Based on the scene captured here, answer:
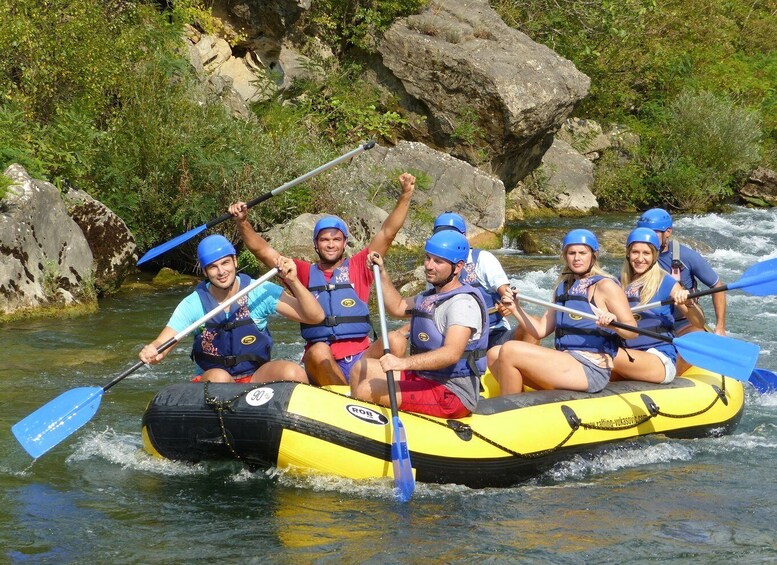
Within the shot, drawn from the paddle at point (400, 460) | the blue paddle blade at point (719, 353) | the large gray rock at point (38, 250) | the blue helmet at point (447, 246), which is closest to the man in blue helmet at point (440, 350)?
the blue helmet at point (447, 246)

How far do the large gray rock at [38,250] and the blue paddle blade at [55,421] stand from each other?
377cm

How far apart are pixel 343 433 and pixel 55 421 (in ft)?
4.75

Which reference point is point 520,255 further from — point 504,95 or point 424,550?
point 424,550

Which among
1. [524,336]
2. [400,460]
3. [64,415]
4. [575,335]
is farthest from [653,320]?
[64,415]

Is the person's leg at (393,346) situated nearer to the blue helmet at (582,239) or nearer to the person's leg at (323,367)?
the person's leg at (323,367)

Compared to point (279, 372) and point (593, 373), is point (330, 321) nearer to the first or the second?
point (279, 372)

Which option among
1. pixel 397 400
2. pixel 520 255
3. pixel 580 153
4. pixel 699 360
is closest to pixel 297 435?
pixel 397 400

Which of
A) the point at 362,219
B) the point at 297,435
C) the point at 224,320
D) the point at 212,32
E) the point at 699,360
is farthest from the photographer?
the point at 212,32

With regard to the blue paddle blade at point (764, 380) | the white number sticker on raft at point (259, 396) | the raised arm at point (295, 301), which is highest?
the raised arm at point (295, 301)

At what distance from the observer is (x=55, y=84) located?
33.2 ft

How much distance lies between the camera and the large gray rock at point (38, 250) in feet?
28.0

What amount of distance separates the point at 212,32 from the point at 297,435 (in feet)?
35.2

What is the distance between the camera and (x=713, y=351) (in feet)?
18.0

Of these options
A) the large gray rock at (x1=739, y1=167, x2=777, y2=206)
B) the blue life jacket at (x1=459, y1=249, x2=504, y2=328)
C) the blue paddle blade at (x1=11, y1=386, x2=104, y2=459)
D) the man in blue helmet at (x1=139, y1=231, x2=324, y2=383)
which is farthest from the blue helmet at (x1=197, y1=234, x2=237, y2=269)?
the large gray rock at (x1=739, y1=167, x2=777, y2=206)
